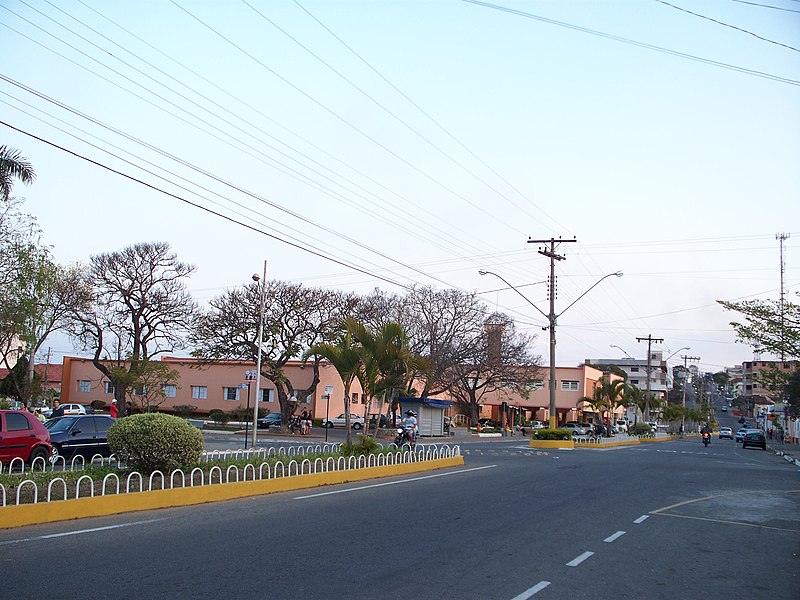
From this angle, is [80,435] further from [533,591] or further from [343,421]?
[343,421]

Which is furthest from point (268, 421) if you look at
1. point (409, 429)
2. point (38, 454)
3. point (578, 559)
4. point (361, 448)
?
point (578, 559)

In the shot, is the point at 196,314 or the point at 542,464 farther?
the point at 196,314

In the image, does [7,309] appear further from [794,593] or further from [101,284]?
[794,593]

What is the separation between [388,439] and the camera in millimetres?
40781

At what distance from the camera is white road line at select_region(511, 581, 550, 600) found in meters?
7.57

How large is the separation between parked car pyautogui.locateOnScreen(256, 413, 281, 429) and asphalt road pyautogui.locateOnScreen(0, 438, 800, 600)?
→ 34.7 metres

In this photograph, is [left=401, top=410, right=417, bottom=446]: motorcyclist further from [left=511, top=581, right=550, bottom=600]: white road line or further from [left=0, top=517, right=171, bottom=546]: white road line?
[left=511, top=581, right=550, bottom=600]: white road line

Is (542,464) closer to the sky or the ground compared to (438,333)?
closer to the ground

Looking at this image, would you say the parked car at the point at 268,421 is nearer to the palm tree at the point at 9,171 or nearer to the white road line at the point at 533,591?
the palm tree at the point at 9,171

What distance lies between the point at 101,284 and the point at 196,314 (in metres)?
5.75

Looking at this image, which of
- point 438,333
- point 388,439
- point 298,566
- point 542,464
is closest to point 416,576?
point 298,566

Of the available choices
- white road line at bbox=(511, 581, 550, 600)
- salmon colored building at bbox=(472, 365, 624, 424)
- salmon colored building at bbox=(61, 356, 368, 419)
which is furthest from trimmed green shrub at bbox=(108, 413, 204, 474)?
salmon colored building at bbox=(472, 365, 624, 424)

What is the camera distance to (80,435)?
66.0 feet

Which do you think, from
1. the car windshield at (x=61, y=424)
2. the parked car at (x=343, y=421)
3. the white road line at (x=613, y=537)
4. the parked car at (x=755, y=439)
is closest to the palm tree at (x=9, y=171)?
the car windshield at (x=61, y=424)
